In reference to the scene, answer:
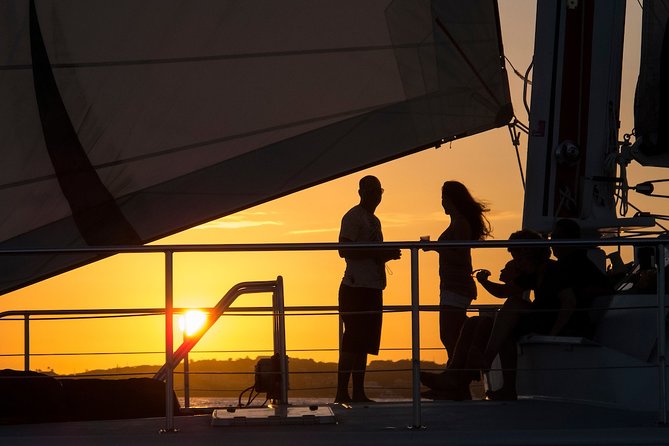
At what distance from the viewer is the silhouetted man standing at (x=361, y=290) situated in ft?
21.6

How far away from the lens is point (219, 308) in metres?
5.63

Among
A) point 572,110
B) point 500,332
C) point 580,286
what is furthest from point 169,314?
point 572,110

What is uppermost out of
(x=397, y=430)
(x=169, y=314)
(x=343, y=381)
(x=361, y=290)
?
(x=361, y=290)

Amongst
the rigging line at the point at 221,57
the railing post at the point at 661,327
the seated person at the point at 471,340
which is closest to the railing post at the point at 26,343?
the rigging line at the point at 221,57

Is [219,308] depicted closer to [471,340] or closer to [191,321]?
[191,321]

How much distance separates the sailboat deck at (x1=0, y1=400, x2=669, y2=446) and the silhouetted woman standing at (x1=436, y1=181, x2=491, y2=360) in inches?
30.9

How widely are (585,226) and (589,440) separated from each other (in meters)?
2.90

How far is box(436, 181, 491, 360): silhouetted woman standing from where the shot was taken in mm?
6629

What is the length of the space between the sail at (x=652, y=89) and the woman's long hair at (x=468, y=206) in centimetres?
90

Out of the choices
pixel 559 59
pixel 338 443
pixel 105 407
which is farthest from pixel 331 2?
pixel 338 443

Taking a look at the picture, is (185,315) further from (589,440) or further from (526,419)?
(589,440)

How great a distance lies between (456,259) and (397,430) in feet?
5.35

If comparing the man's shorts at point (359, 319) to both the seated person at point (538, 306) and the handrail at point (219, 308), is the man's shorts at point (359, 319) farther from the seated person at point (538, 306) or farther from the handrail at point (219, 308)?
the handrail at point (219, 308)

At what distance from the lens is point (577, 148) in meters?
7.64
